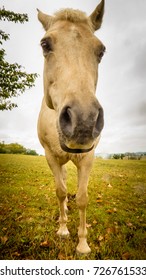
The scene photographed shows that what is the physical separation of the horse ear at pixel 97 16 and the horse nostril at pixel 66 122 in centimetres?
170

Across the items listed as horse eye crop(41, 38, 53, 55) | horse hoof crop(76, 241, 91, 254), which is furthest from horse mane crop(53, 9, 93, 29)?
horse hoof crop(76, 241, 91, 254)

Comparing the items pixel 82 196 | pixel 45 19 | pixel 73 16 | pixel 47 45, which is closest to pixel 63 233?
pixel 82 196

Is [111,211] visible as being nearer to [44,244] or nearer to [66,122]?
[44,244]

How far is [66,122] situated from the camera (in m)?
1.79

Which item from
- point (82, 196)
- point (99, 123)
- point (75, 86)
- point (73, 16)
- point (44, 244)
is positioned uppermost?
point (73, 16)

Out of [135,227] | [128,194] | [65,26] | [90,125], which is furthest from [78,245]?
[128,194]

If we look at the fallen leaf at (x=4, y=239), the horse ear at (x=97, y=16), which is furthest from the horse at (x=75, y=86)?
the fallen leaf at (x=4, y=239)

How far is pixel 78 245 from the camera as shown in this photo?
9.53 feet

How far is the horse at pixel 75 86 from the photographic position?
168 centimetres

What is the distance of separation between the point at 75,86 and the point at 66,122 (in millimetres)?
332
